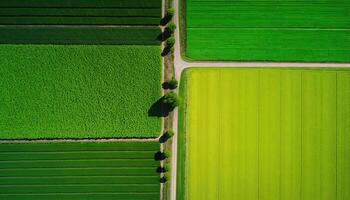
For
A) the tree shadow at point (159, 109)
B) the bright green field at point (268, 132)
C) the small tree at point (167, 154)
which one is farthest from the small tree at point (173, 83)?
the small tree at point (167, 154)

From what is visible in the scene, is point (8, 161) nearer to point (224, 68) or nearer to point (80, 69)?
point (80, 69)

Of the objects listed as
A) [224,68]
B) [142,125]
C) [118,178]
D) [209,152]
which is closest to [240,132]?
[209,152]

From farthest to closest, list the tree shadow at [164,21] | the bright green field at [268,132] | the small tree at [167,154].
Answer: the tree shadow at [164,21], the bright green field at [268,132], the small tree at [167,154]

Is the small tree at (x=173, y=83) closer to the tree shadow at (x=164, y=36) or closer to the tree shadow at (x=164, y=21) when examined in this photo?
the tree shadow at (x=164, y=36)

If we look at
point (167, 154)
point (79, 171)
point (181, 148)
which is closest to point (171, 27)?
point (181, 148)

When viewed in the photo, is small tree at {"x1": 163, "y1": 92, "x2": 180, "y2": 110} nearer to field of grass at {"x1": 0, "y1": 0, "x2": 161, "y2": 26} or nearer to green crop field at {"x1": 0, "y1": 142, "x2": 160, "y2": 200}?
green crop field at {"x1": 0, "y1": 142, "x2": 160, "y2": 200}

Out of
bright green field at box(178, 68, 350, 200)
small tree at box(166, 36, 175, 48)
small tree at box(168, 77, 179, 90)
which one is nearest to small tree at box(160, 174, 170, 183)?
bright green field at box(178, 68, 350, 200)
